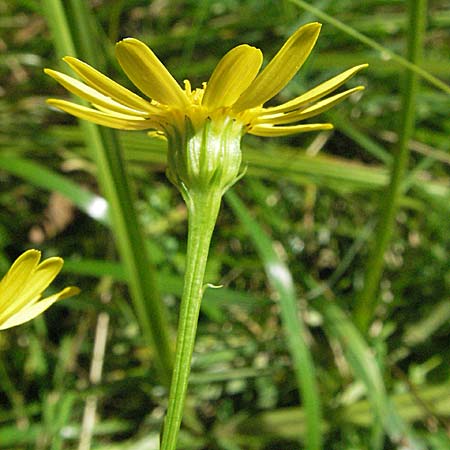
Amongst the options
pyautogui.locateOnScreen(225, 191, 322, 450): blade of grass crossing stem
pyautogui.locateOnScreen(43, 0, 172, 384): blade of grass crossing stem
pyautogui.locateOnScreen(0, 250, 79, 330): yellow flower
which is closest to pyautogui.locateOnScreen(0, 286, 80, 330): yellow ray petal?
pyautogui.locateOnScreen(0, 250, 79, 330): yellow flower

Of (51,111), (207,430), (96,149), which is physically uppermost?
(51,111)

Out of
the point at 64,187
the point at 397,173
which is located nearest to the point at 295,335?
the point at 397,173

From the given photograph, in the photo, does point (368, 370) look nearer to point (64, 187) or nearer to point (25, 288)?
point (64, 187)

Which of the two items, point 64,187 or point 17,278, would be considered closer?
point 17,278

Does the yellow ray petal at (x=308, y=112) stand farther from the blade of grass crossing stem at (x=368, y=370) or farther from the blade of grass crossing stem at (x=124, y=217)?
the blade of grass crossing stem at (x=368, y=370)

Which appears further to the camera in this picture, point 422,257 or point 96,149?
point 422,257

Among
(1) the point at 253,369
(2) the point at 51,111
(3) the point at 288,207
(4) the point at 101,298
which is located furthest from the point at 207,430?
(2) the point at 51,111

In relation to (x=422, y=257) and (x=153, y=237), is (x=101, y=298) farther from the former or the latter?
(x=422, y=257)
